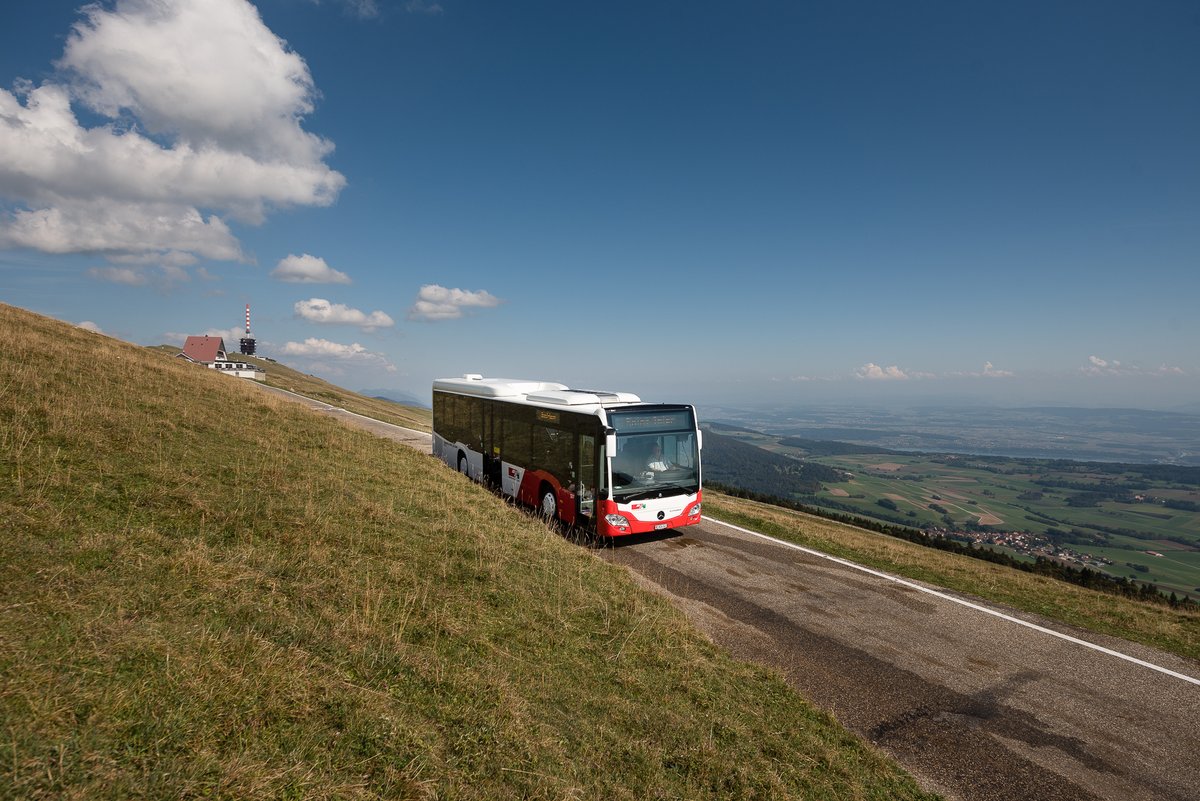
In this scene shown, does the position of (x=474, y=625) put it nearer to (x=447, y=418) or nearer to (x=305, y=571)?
(x=305, y=571)

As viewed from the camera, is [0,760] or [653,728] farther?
[653,728]

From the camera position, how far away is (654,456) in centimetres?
1288

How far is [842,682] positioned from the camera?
23.2ft

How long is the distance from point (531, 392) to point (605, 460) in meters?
4.78

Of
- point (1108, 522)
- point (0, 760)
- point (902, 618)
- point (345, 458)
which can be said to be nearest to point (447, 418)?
point (345, 458)

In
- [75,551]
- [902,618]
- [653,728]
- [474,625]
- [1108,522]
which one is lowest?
[1108,522]

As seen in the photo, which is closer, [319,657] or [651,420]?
[319,657]

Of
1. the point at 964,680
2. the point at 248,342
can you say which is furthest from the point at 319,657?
the point at 248,342

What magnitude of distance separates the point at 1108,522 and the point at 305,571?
152 metres

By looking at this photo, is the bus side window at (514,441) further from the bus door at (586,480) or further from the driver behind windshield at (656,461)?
the driver behind windshield at (656,461)

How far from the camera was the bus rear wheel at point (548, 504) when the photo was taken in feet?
44.7

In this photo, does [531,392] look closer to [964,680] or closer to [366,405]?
[964,680]

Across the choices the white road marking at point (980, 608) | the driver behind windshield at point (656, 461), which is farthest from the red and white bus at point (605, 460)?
the white road marking at point (980, 608)

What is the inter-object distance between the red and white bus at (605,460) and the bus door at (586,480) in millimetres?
24
